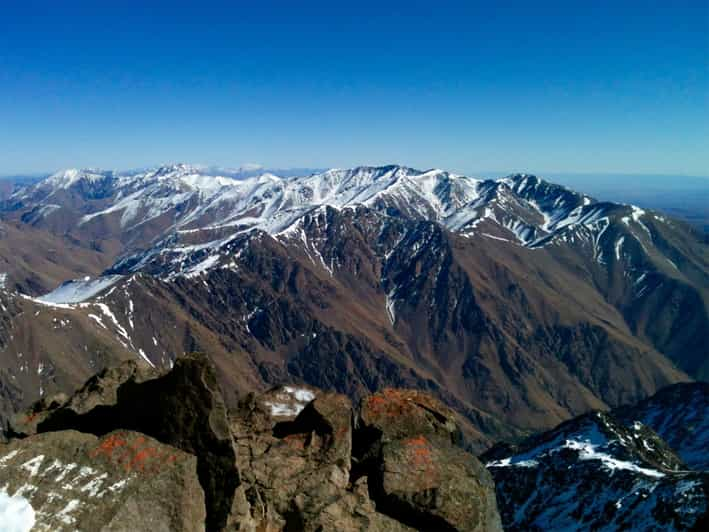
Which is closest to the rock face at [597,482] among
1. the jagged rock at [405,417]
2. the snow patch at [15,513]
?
the jagged rock at [405,417]

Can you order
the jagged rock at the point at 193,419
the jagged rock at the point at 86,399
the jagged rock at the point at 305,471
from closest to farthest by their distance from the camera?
the jagged rock at the point at 193,419 < the jagged rock at the point at 305,471 < the jagged rock at the point at 86,399

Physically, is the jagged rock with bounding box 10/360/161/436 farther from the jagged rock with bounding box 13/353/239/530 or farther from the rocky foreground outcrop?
the jagged rock with bounding box 13/353/239/530

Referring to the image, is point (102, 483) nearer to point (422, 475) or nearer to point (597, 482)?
point (422, 475)

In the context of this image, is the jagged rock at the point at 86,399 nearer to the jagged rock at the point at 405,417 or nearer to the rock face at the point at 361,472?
the rock face at the point at 361,472

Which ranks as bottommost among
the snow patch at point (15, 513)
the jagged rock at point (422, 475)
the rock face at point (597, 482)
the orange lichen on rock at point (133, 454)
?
the rock face at point (597, 482)

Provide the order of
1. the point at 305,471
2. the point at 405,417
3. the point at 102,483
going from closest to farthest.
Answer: the point at 102,483 → the point at 305,471 → the point at 405,417

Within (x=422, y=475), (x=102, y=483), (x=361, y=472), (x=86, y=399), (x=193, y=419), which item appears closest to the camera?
(x=102, y=483)

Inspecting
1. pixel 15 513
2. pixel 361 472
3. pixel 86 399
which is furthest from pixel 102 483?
pixel 86 399
